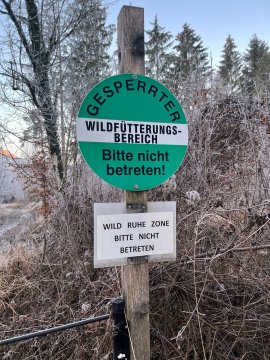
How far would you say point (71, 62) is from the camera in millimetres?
8383

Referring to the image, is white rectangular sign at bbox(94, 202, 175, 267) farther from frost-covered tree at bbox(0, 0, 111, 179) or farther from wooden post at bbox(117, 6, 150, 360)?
frost-covered tree at bbox(0, 0, 111, 179)

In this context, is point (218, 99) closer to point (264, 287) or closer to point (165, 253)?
point (264, 287)

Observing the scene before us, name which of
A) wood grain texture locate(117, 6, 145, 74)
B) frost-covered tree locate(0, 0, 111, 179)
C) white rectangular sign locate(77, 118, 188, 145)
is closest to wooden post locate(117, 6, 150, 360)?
wood grain texture locate(117, 6, 145, 74)

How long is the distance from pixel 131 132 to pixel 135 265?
0.75 meters

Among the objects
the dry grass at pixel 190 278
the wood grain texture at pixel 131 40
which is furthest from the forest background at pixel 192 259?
the wood grain texture at pixel 131 40

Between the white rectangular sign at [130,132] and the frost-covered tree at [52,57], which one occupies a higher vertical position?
the frost-covered tree at [52,57]

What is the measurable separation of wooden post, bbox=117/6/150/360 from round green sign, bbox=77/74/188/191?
0.11 m

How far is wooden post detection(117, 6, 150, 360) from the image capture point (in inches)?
68.6

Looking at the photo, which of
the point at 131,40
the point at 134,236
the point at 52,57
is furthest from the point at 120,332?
the point at 52,57

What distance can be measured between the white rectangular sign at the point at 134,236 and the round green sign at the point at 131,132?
0.59 feet

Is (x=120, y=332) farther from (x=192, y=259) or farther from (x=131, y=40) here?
(x=131, y=40)

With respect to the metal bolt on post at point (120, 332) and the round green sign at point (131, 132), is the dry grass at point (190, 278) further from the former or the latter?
the round green sign at point (131, 132)

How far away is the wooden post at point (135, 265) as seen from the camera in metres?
1.74

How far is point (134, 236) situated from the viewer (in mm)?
1693
